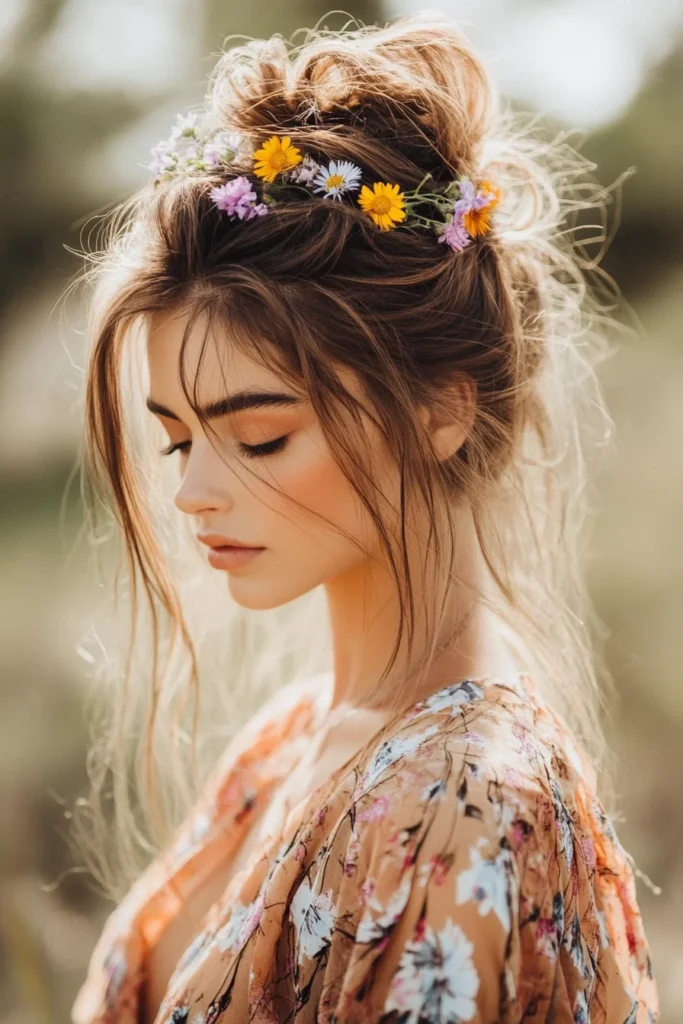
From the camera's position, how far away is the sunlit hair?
38.6 inches

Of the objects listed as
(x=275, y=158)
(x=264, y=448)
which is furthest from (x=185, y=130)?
(x=264, y=448)

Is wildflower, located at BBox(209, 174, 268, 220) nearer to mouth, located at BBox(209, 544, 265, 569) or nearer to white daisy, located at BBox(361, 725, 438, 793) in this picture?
mouth, located at BBox(209, 544, 265, 569)

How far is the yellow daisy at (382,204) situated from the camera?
998mm

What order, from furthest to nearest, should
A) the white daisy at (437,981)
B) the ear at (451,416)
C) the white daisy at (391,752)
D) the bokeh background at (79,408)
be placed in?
the bokeh background at (79,408) → the ear at (451,416) → the white daisy at (391,752) → the white daisy at (437,981)

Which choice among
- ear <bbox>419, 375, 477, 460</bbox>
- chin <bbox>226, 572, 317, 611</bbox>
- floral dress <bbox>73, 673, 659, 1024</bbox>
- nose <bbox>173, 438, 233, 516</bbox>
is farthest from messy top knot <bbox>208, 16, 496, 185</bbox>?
floral dress <bbox>73, 673, 659, 1024</bbox>

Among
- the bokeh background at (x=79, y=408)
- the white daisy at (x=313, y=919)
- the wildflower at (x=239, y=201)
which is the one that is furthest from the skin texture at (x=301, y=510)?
the bokeh background at (x=79, y=408)

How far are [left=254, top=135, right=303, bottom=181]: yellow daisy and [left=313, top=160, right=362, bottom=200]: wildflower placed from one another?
33mm

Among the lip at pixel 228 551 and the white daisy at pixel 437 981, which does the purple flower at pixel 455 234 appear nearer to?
the lip at pixel 228 551

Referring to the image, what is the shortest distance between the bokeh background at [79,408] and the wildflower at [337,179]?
38.2 inches

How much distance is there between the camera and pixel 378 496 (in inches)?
39.7

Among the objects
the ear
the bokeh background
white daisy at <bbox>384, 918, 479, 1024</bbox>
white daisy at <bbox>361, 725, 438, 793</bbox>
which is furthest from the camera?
the bokeh background

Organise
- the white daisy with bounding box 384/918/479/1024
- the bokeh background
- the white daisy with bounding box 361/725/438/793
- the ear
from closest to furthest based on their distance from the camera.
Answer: the white daisy with bounding box 384/918/479/1024, the white daisy with bounding box 361/725/438/793, the ear, the bokeh background

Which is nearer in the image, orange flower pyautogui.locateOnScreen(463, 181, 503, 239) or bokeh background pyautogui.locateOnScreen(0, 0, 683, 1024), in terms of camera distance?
orange flower pyautogui.locateOnScreen(463, 181, 503, 239)

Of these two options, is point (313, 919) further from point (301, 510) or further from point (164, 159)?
point (164, 159)
